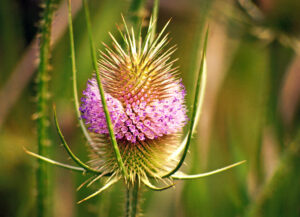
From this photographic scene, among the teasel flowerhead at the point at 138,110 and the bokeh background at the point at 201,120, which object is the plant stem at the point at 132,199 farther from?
the bokeh background at the point at 201,120

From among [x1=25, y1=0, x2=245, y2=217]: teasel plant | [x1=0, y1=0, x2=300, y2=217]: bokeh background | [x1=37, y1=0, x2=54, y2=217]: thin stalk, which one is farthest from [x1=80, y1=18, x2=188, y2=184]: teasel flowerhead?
[x1=0, y1=0, x2=300, y2=217]: bokeh background

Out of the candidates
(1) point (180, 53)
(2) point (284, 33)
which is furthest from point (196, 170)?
(1) point (180, 53)

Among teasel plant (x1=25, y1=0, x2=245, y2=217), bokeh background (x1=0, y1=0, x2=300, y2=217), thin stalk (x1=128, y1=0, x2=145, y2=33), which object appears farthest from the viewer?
bokeh background (x1=0, y1=0, x2=300, y2=217)

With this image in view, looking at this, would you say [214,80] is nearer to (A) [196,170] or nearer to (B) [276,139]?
(B) [276,139]

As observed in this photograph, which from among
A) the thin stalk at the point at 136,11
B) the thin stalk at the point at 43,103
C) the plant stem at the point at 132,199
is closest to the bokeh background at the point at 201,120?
the thin stalk at the point at 136,11

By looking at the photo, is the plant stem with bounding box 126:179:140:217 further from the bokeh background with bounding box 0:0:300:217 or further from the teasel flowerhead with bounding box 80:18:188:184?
the bokeh background with bounding box 0:0:300:217
